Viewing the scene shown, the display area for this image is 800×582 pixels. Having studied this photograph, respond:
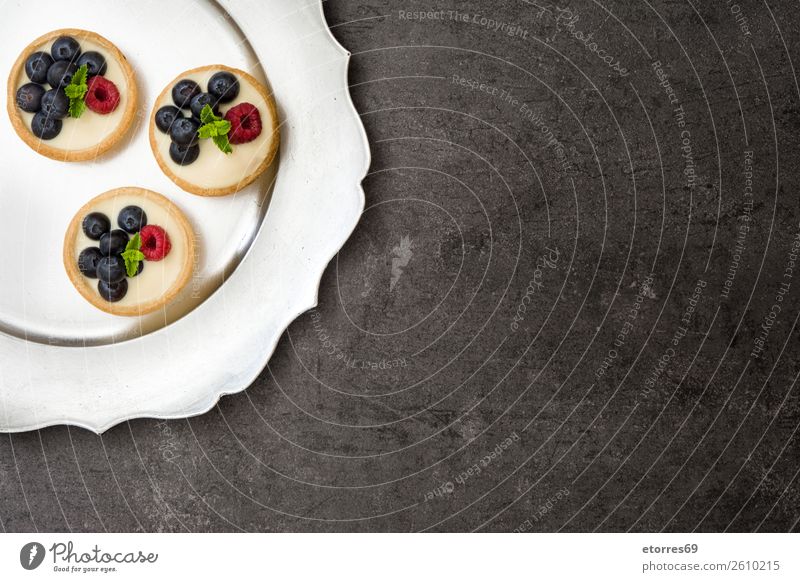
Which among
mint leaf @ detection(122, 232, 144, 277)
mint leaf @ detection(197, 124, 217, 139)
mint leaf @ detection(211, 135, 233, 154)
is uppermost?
mint leaf @ detection(197, 124, 217, 139)

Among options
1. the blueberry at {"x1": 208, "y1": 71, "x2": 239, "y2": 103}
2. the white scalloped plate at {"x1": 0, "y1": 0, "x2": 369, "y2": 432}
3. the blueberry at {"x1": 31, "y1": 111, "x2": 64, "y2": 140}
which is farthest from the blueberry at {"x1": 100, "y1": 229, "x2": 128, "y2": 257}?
the blueberry at {"x1": 208, "y1": 71, "x2": 239, "y2": 103}

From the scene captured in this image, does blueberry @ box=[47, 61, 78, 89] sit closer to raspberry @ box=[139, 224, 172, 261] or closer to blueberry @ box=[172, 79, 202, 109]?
blueberry @ box=[172, 79, 202, 109]

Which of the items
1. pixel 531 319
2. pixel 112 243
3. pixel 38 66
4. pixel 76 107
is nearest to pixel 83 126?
pixel 76 107

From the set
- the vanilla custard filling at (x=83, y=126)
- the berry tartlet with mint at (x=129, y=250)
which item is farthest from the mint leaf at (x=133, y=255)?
the vanilla custard filling at (x=83, y=126)

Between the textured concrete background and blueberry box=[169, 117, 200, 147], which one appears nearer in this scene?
blueberry box=[169, 117, 200, 147]

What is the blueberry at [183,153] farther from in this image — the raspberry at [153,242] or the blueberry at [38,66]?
the blueberry at [38,66]

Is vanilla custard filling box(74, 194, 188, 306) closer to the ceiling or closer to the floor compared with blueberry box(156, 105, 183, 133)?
closer to the floor
